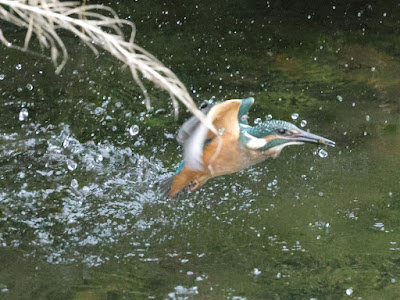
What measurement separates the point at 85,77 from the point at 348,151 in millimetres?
1767

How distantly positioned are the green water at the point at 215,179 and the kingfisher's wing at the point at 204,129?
1.45 ft

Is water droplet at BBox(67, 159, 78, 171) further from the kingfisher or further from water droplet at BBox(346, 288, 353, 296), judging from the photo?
water droplet at BBox(346, 288, 353, 296)

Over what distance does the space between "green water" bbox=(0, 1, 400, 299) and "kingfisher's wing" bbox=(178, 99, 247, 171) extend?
1.45ft

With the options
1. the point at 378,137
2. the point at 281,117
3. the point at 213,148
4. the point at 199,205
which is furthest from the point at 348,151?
the point at 213,148

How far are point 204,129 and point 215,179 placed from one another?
101 centimetres

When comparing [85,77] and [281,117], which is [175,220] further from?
[85,77]

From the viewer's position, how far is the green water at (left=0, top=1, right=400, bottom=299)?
8.98 ft

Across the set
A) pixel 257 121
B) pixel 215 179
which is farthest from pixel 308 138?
pixel 257 121

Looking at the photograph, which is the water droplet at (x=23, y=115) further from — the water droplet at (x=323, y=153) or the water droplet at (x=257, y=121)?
the water droplet at (x=323, y=153)

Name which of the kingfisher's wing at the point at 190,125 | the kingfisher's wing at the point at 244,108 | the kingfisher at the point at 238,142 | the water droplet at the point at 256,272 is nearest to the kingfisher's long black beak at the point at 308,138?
the kingfisher at the point at 238,142

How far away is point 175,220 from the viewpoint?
10.3 feet

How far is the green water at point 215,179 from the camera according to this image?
108 inches

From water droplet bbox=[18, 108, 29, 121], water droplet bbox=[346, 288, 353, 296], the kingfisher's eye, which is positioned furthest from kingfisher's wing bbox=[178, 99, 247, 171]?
water droplet bbox=[18, 108, 29, 121]

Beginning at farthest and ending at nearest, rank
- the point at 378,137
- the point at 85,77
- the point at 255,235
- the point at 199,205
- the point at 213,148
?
the point at 85,77, the point at 378,137, the point at 199,205, the point at 255,235, the point at 213,148
